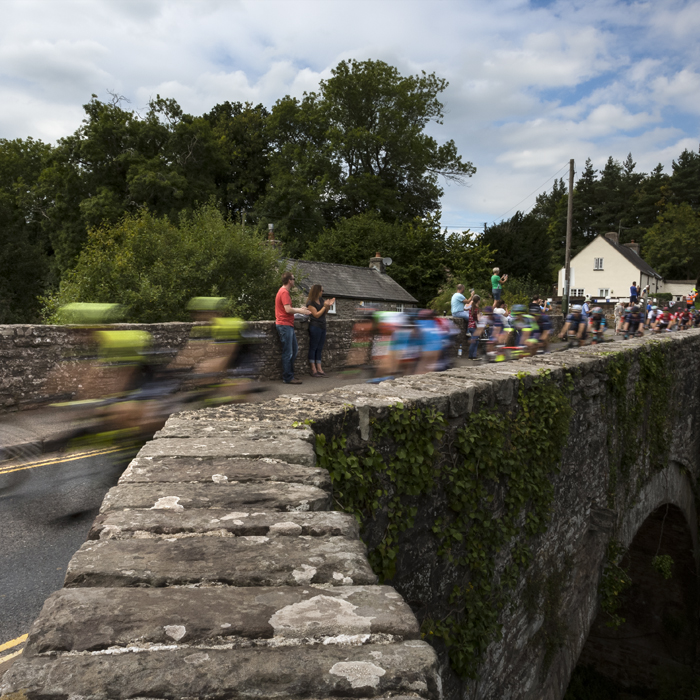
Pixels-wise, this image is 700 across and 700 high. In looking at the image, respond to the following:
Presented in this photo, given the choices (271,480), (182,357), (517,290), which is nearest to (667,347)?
(182,357)

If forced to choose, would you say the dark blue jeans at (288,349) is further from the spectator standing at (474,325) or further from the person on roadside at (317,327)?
the spectator standing at (474,325)

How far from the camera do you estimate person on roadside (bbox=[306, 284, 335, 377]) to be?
11164mm

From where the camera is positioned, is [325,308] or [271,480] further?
[325,308]

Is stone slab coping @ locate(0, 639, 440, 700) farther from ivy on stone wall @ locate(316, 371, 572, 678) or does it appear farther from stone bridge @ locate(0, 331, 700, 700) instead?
ivy on stone wall @ locate(316, 371, 572, 678)

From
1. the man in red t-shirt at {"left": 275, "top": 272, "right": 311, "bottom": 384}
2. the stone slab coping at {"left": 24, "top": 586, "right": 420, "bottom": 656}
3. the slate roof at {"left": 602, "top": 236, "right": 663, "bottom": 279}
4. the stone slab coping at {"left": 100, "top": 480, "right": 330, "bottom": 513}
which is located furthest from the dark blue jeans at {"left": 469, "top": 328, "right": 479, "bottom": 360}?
the slate roof at {"left": 602, "top": 236, "right": 663, "bottom": 279}

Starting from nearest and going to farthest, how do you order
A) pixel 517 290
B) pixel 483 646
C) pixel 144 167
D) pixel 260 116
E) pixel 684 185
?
pixel 483 646 → pixel 144 167 → pixel 517 290 → pixel 260 116 → pixel 684 185

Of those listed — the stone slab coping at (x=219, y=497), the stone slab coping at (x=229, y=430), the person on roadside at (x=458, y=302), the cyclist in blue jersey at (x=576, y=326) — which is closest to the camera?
the stone slab coping at (x=219, y=497)

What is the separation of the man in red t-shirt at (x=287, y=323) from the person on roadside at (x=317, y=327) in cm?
30

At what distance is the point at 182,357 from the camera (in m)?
6.39

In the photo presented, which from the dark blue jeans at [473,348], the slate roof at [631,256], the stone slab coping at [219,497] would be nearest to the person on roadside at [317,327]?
the dark blue jeans at [473,348]

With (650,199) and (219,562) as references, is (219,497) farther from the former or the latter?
(650,199)

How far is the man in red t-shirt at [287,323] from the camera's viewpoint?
10.0m

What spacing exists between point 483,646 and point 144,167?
3697 centimetres

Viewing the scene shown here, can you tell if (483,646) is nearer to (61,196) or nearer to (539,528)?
(539,528)
